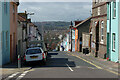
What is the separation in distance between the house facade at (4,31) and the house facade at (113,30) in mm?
10015

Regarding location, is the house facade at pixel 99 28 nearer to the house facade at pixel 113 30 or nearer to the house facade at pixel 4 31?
the house facade at pixel 113 30

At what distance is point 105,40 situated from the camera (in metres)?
26.2

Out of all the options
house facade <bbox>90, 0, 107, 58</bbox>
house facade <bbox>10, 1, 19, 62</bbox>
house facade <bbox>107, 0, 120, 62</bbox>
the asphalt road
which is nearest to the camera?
the asphalt road

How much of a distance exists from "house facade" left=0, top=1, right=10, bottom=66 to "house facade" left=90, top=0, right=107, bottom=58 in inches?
435

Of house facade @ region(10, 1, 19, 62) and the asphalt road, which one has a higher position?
house facade @ region(10, 1, 19, 62)

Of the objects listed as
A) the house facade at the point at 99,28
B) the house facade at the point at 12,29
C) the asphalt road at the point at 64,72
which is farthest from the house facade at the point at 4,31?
the house facade at the point at 99,28

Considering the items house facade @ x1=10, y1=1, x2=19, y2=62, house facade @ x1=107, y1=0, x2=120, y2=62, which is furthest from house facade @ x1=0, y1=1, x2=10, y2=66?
house facade @ x1=107, y1=0, x2=120, y2=62

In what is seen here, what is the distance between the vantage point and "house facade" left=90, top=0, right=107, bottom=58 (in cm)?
2653

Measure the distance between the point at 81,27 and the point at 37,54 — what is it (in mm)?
37521

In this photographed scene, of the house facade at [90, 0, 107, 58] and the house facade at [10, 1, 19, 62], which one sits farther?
the house facade at [90, 0, 107, 58]

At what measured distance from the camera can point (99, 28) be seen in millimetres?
29203

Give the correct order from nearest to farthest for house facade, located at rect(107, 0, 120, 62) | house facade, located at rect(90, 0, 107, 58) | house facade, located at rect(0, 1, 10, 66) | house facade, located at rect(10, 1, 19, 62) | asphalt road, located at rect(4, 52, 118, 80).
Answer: asphalt road, located at rect(4, 52, 118, 80) → house facade, located at rect(0, 1, 10, 66) → house facade, located at rect(107, 0, 120, 62) → house facade, located at rect(10, 1, 19, 62) → house facade, located at rect(90, 0, 107, 58)

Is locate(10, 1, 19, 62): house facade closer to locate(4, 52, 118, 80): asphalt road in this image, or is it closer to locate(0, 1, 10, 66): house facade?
locate(0, 1, 10, 66): house facade

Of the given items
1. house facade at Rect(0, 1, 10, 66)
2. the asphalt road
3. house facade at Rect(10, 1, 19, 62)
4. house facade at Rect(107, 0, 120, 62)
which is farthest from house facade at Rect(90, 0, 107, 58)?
house facade at Rect(0, 1, 10, 66)
